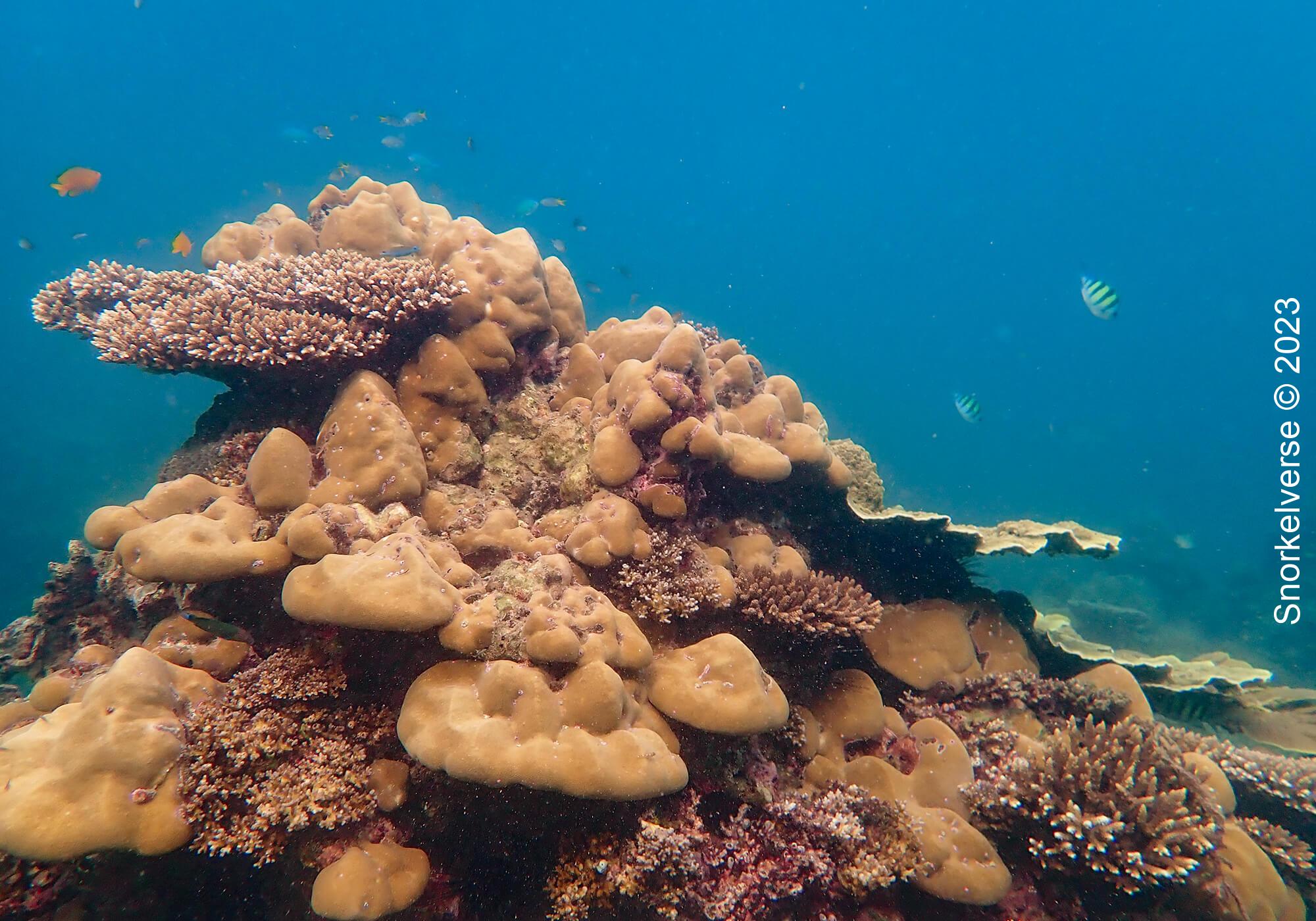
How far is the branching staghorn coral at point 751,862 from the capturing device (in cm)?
358

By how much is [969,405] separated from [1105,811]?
10.2 m

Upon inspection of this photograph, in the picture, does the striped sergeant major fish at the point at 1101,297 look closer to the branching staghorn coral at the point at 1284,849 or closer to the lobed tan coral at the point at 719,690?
the branching staghorn coral at the point at 1284,849

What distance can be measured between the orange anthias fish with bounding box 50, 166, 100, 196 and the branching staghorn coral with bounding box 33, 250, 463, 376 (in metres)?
8.17

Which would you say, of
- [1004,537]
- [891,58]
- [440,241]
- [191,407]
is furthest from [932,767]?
[891,58]

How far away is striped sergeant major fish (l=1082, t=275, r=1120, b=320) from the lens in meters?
10.8

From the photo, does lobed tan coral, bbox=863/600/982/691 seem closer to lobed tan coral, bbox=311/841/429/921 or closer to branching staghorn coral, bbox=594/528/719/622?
branching staghorn coral, bbox=594/528/719/622

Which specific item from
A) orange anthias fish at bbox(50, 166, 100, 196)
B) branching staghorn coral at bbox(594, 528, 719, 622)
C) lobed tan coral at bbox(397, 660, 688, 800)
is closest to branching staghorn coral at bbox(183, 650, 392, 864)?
lobed tan coral at bbox(397, 660, 688, 800)

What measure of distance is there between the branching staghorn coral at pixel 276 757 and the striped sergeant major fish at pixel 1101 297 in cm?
1298

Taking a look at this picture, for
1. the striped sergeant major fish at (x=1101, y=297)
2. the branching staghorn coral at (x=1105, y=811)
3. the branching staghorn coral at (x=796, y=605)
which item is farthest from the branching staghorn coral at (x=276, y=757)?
the striped sergeant major fish at (x=1101, y=297)

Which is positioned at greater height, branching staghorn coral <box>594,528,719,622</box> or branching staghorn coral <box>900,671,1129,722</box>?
branching staghorn coral <box>594,528,719,622</box>

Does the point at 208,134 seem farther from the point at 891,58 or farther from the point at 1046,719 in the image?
the point at 891,58

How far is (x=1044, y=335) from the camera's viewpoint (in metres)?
112

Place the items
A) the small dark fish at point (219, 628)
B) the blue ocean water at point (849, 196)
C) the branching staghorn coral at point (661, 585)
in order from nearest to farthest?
1. the small dark fish at point (219, 628)
2. the branching staghorn coral at point (661, 585)
3. the blue ocean water at point (849, 196)

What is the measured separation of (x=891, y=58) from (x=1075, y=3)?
92.4ft
